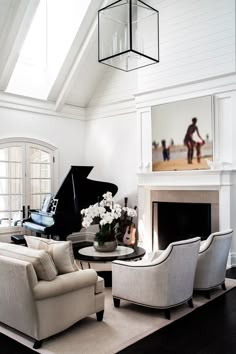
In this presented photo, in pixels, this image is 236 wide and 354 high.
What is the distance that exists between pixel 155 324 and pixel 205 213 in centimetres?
337

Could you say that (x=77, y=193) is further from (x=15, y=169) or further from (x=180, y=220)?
(x=180, y=220)

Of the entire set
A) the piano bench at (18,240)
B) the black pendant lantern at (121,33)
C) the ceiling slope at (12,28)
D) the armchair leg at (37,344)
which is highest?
the ceiling slope at (12,28)

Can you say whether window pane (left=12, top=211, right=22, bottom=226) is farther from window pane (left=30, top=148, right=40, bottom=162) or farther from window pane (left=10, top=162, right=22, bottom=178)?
window pane (left=30, top=148, right=40, bottom=162)

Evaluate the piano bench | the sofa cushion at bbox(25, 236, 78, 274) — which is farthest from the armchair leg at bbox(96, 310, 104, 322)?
the piano bench

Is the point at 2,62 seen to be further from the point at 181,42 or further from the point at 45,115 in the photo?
the point at 181,42

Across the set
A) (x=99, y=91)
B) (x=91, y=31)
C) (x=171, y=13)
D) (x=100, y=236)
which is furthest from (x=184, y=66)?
(x=100, y=236)

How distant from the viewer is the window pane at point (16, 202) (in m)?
7.86

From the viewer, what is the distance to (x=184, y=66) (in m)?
6.89

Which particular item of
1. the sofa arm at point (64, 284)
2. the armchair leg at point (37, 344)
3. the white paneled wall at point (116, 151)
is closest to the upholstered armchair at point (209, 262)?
the sofa arm at point (64, 284)

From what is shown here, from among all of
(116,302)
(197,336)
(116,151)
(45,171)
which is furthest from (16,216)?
(197,336)

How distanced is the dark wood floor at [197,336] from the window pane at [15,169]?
523 centimetres

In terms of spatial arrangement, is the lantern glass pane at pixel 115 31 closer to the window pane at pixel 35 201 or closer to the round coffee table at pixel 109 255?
the round coffee table at pixel 109 255

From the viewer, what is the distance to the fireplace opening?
6730 mm

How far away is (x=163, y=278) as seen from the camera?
3.83m
